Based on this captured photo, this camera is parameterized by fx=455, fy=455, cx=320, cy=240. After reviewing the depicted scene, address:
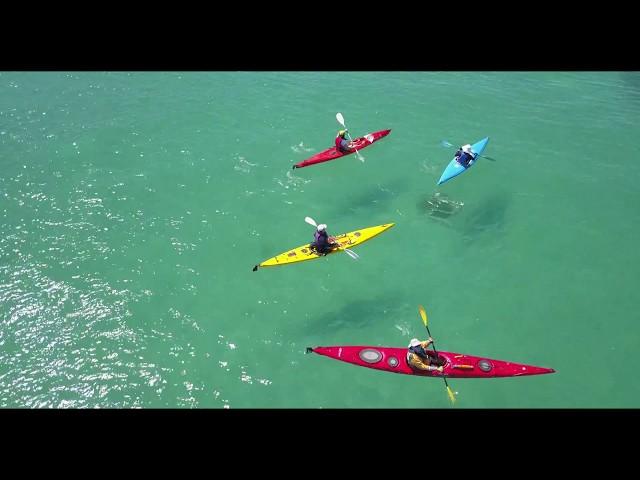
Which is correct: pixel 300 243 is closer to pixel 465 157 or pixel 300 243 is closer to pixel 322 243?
pixel 322 243

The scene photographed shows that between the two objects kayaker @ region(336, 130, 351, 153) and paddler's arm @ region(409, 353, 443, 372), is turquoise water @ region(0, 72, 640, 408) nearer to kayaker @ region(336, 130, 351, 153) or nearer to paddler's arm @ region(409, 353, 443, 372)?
paddler's arm @ region(409, 353, 443, 372)

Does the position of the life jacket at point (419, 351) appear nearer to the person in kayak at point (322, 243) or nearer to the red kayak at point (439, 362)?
the red kayak at point (439, 362)

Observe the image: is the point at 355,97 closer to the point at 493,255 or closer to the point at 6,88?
the point at 493,255

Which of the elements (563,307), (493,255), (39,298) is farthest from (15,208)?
(563,307)

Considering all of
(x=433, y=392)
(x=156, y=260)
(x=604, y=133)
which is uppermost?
A: (x=604, y=133)

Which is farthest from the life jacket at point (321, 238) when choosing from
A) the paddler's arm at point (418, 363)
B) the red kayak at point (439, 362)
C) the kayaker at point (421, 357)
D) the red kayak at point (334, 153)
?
the red kayak at point (334, 153)

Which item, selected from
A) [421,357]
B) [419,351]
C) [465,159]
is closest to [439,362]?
[421,357]
